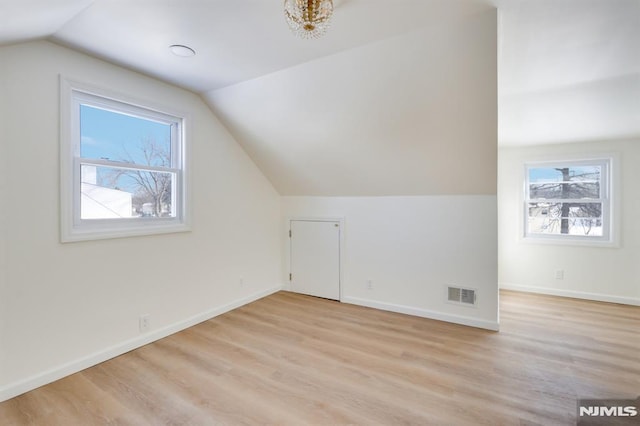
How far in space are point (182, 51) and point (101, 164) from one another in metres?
1.13

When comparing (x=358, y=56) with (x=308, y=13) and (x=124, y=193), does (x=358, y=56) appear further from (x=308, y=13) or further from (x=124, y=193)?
(x=124, y=193)

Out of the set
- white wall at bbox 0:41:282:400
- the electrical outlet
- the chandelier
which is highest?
the chandelier

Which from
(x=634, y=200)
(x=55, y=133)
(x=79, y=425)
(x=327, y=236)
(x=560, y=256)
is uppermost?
(x=55, y=133)

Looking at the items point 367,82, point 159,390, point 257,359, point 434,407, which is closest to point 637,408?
point 434,407

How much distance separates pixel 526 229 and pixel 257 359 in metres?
4.03

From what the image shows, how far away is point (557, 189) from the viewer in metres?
4.14

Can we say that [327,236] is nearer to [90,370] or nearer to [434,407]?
[434,407]

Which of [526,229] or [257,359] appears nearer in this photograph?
[257,359]

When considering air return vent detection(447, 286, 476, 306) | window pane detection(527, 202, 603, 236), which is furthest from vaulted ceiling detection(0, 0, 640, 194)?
air return vent detection(447, 286, 476, 306)

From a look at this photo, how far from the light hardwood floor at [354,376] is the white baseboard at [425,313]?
0.09 metres

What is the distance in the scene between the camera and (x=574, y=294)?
3.94 m

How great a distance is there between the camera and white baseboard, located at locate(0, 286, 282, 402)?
1981 mm

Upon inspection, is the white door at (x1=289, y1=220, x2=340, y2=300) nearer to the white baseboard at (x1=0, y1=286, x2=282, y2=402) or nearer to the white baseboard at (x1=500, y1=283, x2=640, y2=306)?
the white baseboard at (x1=0, y1=286, x2=282, y2=402)

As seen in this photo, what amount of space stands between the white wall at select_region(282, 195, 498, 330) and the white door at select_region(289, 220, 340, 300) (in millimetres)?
145
